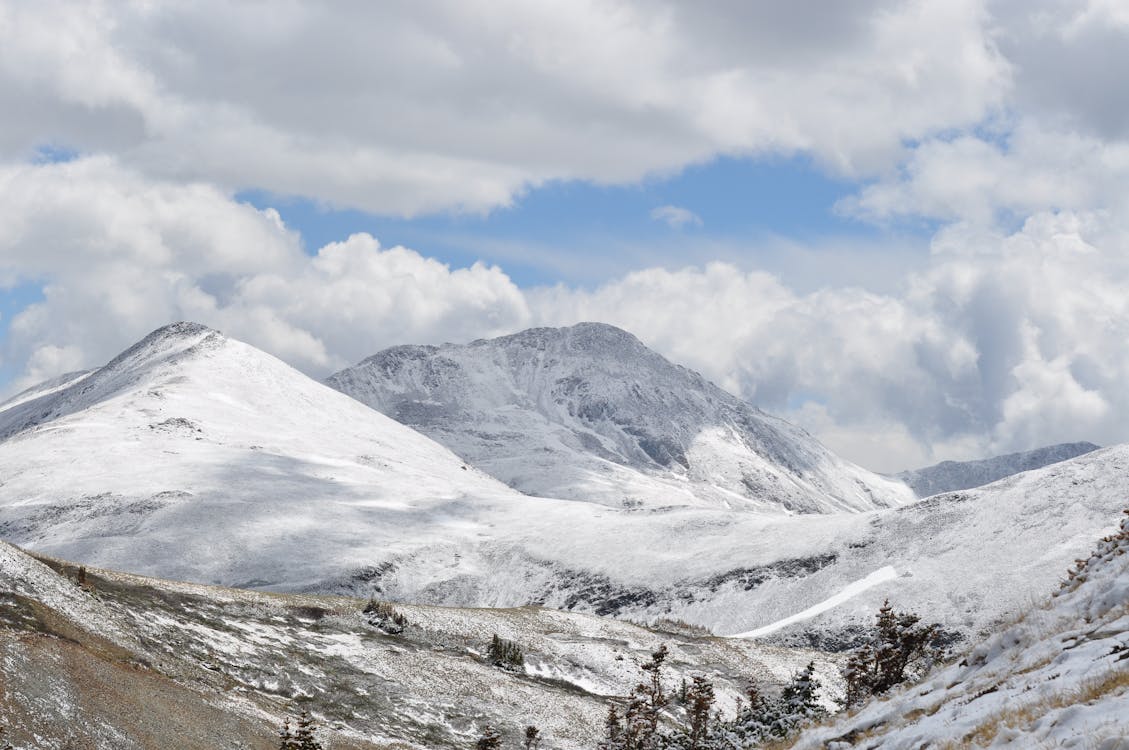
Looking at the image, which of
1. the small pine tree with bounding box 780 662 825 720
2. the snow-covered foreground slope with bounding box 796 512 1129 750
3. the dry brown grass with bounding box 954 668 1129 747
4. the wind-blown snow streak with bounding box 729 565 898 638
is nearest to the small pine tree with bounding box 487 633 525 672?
the small pine tree with bounding box 780 662 825 720

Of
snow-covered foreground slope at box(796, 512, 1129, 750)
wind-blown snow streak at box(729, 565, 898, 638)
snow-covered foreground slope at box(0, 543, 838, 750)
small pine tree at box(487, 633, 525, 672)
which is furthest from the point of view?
wind-blown snow streak at box(729, 565, 898, 638)

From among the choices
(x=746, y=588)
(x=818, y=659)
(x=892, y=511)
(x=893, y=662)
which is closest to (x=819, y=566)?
(x=746, y=588)

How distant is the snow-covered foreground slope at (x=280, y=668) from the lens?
3572 centimetres

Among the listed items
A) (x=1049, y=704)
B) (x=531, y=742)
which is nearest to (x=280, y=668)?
(x=531, y=742)

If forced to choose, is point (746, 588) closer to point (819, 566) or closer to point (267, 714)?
point (819, 566)

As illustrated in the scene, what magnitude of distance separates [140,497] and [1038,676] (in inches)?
6839

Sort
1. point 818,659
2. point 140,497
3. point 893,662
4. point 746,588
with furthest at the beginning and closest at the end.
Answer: point 140,497
point 746,588
point 818,659
point 893,662

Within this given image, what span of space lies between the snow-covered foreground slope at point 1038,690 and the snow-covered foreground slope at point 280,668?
27.3 meters

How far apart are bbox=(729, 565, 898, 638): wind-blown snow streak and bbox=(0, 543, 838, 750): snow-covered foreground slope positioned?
34.9 metres

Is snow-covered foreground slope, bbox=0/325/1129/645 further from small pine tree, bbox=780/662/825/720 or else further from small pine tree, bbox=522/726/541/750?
small pine tree, bbox=780/662/825/720

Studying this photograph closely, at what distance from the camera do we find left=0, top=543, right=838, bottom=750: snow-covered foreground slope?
35.7 metres

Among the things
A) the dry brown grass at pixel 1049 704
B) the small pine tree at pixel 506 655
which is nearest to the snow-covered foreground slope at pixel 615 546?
the small pine tree at pixel 506 655

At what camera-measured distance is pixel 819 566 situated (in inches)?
5059

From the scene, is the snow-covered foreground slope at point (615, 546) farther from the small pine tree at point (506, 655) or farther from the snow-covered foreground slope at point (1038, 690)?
the snow-covered foreground slope at point (1038, 690)
